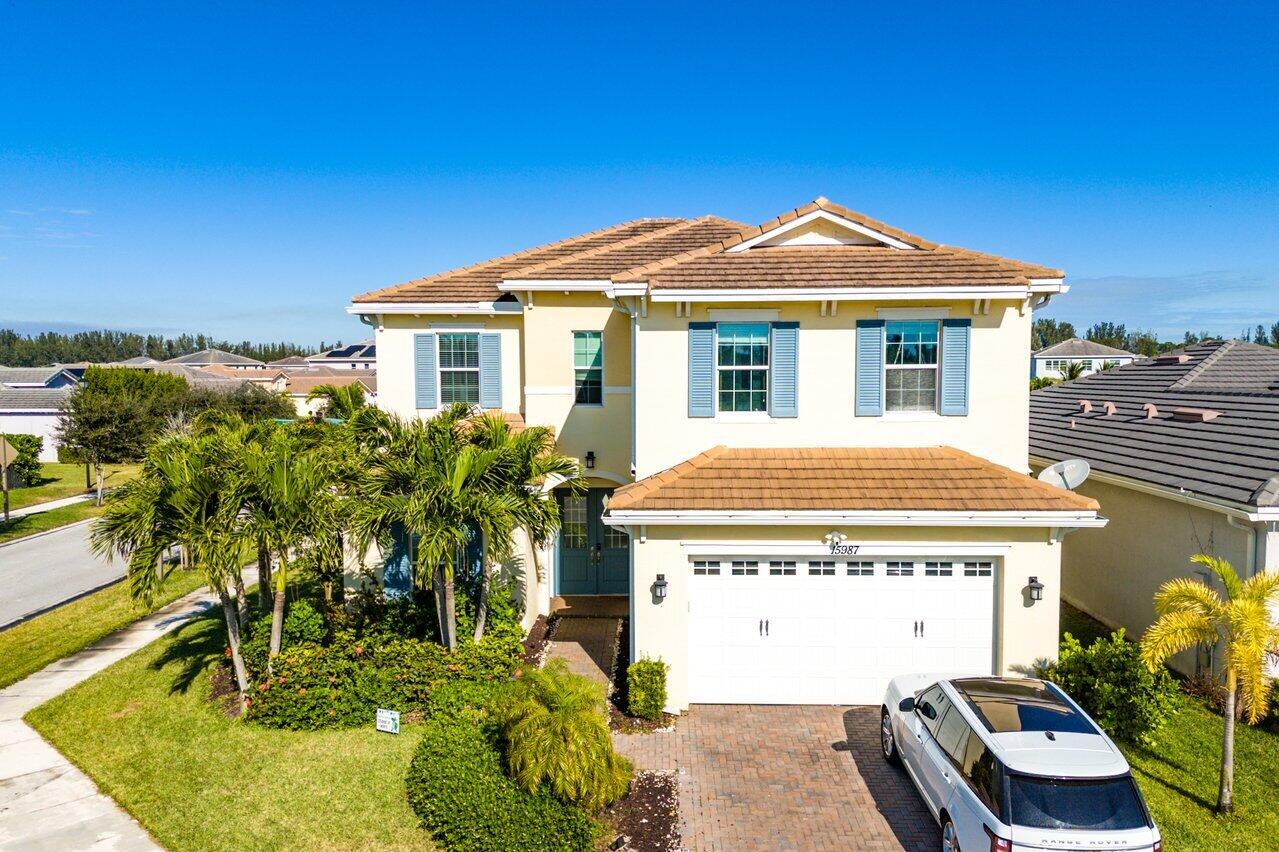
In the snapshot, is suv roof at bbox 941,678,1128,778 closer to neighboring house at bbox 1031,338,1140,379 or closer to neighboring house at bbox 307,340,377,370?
neighboring house at bbox 1031,338,1140,379

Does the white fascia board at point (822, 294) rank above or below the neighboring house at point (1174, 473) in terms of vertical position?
above

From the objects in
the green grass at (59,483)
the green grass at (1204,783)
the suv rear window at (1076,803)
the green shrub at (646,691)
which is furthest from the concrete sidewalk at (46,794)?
the green grass at (59,483)

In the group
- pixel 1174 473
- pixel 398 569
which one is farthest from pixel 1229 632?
pixel 398 569

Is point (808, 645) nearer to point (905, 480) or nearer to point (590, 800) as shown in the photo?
point (905, 480)

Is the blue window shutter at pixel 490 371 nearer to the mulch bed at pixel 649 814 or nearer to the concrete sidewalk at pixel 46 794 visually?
the concrete sidewalk at pixel 46 794

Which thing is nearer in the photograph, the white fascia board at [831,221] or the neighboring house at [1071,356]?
the white fascia board at [831,221]

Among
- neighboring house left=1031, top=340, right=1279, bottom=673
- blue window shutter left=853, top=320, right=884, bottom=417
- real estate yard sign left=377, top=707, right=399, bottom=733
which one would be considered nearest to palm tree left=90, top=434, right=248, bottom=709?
real estate yard sign left=377, top=707, right=399, bottom=733

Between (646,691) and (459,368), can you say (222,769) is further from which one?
(459,368)

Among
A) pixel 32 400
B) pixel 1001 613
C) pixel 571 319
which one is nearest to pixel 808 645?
pixel 1001 613
